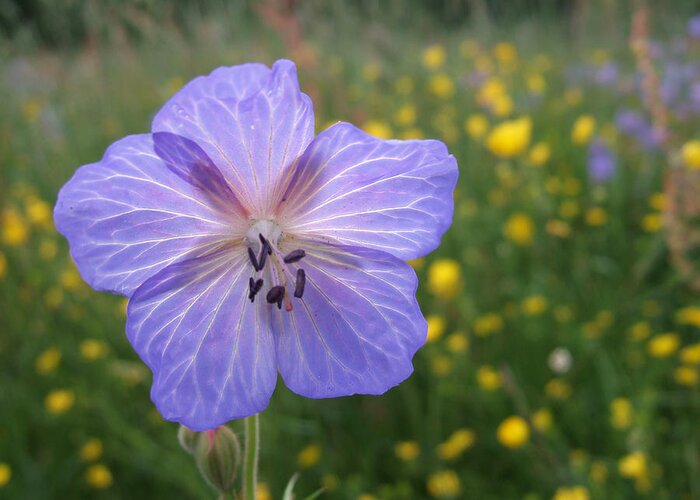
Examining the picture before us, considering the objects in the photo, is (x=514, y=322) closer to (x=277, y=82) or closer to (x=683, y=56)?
(x=277, y=82)

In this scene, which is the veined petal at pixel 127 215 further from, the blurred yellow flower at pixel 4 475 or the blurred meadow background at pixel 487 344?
the blurred yellow flower at pixel 4 475

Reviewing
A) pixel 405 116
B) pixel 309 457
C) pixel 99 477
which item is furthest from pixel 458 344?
pixel 405 116

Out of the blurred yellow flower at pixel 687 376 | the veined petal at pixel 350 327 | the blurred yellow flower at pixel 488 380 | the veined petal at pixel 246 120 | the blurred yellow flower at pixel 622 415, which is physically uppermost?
the veined petal at pixel 246 120

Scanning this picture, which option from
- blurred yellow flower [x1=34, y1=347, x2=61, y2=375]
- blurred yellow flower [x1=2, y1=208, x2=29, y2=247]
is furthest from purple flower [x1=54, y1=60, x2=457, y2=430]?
blurred yellow flower [x1=2, y1=208, x2=29, y2=247]

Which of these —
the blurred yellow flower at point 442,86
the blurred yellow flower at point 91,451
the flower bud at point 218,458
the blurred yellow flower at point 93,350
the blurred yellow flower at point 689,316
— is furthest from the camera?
the blurred yellow flower at point 442,86

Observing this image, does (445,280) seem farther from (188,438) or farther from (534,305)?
(188,438)

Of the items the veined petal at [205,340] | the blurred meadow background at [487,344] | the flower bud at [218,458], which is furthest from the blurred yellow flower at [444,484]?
the veined petal at [205,340]

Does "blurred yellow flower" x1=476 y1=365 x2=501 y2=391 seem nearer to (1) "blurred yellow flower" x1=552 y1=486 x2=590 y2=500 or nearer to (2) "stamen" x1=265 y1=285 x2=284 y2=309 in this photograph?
(1) "blurred yellow flower" x1=552 y1=486 x2=590 y2=500

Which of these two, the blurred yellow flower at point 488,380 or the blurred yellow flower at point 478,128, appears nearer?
the blurred yellow flower at point 488,380
